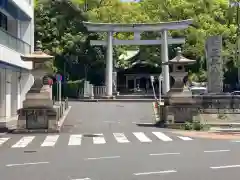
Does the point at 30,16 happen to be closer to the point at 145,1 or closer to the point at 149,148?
the point at 149,148

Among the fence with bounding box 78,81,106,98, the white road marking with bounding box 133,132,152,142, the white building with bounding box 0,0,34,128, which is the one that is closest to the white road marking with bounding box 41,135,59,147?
the white road marking with bounding box 133,132,152,142

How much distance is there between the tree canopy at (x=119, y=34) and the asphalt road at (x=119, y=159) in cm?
3479

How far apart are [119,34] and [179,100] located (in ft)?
115

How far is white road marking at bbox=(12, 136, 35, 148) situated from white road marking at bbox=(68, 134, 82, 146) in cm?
182

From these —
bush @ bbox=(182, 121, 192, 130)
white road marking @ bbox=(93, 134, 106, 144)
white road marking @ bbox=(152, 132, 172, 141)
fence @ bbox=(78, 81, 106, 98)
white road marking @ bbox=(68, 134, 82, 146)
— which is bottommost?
white road marking @ bbox=(152, 132, 172, 141)

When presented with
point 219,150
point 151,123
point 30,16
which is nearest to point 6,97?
point 30,16

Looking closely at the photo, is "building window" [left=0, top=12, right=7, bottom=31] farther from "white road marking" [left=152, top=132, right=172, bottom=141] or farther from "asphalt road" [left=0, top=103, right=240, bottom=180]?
"white road marking" [left=152, top=132, right=172, bottom=141]

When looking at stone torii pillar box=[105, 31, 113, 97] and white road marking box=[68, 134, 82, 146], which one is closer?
white road marking box=[68, 134, 82, 146]

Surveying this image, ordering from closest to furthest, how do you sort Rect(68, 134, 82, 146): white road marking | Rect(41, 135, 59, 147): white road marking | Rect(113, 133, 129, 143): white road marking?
Rect(41, 135, 59, 147): white road marking → Rect(68, 134, 82, 146): white road marking → Rect(113, 133, 129, 143): white road marking

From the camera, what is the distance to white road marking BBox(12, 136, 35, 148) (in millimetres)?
17656

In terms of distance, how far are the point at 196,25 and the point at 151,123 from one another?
1168 inches

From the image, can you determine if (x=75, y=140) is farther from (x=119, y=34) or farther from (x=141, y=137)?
(x=119, y=34)

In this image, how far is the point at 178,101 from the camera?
27.5 metres

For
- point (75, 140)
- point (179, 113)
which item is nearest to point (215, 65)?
point (179, 113)
